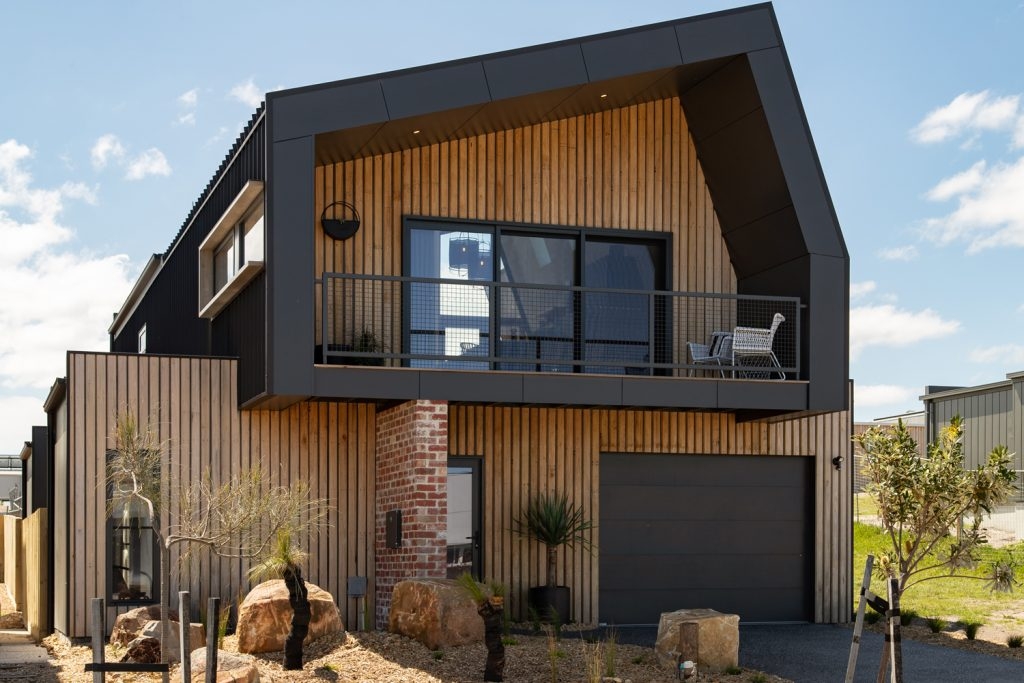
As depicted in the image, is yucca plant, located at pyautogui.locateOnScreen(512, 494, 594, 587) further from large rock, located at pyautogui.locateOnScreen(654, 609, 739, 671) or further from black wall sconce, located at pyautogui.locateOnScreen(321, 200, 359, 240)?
black wall sconce, located at pyautogui.locateOnScreen(321, 200, 359, 240)

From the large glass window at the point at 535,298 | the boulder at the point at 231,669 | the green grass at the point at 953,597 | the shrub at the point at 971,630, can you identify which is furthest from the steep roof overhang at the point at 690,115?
the green grass at the point at 953,597

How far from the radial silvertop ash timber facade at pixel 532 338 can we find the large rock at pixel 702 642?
284cm

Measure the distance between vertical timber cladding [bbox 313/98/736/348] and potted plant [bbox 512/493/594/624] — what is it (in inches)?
102

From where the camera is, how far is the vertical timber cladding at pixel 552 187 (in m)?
15.4

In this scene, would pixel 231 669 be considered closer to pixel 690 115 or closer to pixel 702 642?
pixel 702 642

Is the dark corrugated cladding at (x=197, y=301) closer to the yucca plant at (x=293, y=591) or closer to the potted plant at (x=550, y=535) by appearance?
the yucca plant at (x=293, y=591)

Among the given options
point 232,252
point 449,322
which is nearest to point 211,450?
point 232,252

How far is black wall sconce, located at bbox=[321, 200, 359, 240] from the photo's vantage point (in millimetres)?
15148

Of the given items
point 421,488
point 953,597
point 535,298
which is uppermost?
point 535,298

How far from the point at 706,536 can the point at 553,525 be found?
230 cm

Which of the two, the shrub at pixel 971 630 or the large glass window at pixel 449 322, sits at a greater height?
the large glass window at pixel 449 322

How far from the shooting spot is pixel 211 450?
14852 millimetres

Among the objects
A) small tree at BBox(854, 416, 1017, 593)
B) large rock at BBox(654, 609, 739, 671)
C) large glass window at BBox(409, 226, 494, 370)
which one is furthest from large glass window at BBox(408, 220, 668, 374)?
large rock at BBox(654, 609, 739, 671)

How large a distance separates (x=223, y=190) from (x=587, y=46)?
4.98 meters
